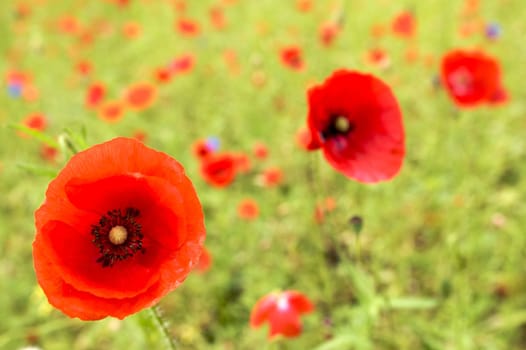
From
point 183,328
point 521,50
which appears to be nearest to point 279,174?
point 183,328

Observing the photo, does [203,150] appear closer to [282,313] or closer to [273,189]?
[273,189]

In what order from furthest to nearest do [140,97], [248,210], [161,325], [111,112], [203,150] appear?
[140,97], [111,112], [248,210], [203,150], [161,325]

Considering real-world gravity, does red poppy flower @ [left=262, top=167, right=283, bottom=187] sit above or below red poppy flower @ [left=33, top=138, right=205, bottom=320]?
above

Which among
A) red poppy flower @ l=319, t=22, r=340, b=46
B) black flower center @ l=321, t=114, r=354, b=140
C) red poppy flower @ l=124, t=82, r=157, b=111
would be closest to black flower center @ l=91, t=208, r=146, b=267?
black flower center @ l=321, t=114, r=354, b=140

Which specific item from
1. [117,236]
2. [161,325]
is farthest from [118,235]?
[161,325]

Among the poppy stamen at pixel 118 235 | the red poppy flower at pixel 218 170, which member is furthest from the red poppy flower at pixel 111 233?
the red poppy flower at pixel 218 170

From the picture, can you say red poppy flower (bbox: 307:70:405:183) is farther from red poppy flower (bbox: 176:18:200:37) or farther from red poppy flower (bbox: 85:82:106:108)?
red poppy flower (bbox: 176:18:200:37)

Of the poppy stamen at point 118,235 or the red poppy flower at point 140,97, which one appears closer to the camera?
the poppy stamen at point 118,235

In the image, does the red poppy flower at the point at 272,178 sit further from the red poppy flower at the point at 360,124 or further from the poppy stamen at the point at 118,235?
the poppy stamen at the point at 118,235
